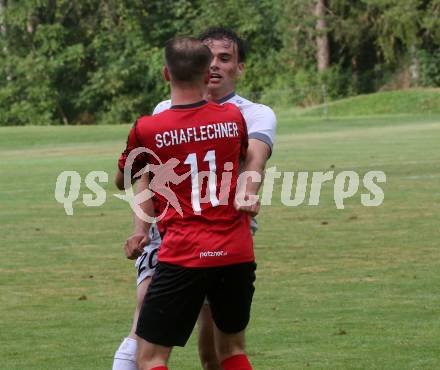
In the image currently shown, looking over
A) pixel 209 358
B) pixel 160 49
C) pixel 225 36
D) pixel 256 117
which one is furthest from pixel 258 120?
pixel 160 49

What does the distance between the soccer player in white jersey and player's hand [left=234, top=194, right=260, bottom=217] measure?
0.93ft

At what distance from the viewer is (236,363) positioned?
19.9ft

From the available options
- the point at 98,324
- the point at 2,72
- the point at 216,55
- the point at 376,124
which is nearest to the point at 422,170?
the point at 98,324

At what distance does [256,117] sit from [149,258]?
864 millimetres

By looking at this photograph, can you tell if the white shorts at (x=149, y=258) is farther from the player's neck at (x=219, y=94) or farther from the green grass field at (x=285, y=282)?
the green grass field at (x=285, y=282)

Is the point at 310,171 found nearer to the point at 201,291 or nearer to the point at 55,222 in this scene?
the point at 55,222

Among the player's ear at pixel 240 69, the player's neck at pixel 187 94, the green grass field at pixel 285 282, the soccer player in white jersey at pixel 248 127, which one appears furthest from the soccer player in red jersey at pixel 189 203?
the green grass field at pixel 285 282

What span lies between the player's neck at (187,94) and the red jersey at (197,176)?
3cm

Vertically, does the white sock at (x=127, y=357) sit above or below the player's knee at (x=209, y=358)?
above

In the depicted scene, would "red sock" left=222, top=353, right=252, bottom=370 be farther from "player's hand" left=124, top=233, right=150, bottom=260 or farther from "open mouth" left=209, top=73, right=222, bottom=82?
"open mouth" left=209, top=73, right=222, bottom=82

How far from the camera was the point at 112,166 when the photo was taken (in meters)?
27.2

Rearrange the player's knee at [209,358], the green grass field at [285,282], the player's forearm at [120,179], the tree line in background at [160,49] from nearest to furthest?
1. the player's forearm at [120,179]
2. the player's knee at [209,358]
3. the green grass field at [285,282]
4. the tree line in background at [160,49]

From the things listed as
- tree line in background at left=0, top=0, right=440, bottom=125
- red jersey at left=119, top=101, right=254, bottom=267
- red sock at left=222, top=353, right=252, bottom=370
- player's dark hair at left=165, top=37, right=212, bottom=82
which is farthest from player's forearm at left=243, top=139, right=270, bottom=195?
tree line in background at left=0, top=0, right=440, bottom=125

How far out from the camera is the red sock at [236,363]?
605 centimetres
